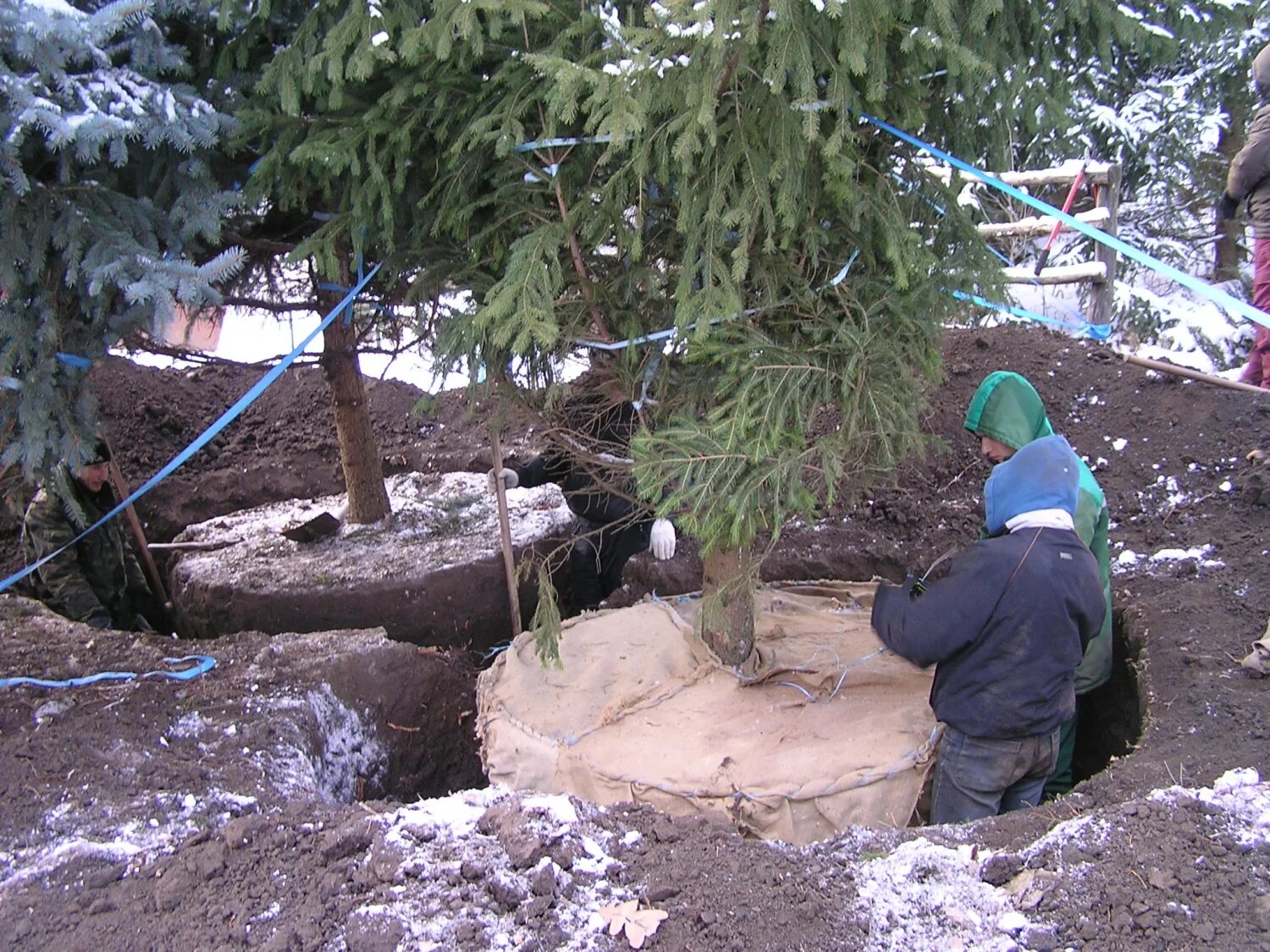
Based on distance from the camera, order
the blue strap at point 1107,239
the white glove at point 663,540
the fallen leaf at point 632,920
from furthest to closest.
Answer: the white glove at point 663,540 < the blue strap at point 1107,239 < the fallen leaf at point 632,920

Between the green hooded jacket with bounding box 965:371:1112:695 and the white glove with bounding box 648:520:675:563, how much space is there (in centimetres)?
200

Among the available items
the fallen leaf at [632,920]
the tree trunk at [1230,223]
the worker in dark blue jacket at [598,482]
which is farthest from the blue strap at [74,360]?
the tree trunk at [1230,223]

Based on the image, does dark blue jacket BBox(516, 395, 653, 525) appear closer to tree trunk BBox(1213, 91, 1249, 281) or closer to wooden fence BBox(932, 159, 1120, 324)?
wooden fence BBox(932, 159, 1120, 324)

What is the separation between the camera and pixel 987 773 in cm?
340

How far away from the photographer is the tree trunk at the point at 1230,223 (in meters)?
10.4

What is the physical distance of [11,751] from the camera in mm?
3377

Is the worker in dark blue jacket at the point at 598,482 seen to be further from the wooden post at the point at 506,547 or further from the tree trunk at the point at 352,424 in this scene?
the tree trunk at the point at 352,424

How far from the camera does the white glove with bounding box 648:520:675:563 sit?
5.29m

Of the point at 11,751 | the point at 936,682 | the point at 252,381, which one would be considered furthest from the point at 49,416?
the point at 252,381

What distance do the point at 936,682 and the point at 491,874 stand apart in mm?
1880

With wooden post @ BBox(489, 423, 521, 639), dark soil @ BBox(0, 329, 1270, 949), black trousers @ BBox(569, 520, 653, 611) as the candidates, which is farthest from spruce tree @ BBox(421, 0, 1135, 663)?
black trousers @ BBox(569, 520, 653, 611)

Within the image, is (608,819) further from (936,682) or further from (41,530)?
(41,530)

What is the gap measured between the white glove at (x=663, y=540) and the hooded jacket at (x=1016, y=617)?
2054 mm

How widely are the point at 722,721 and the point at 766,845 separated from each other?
4.56 feet
